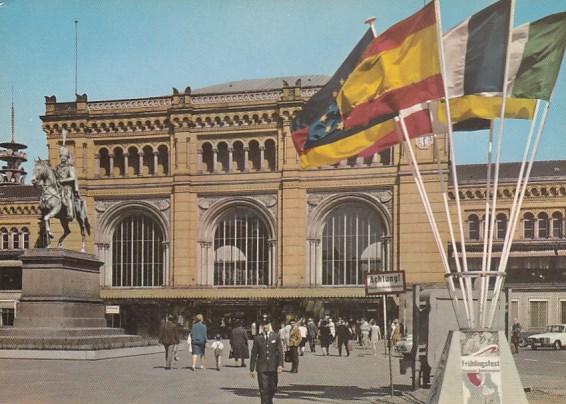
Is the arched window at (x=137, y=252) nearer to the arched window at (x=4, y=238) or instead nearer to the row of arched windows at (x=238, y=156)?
the row of arched windows at (x=238, y=156)

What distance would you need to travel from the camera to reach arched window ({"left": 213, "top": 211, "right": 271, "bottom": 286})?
2066 inches

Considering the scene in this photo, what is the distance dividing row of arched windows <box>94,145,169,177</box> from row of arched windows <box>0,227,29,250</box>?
9659 mm

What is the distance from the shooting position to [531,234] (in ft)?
177

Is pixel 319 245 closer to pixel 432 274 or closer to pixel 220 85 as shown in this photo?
pixel 432 274

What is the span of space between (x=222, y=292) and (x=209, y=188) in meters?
6.86

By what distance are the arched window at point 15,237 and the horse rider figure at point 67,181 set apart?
34600 mm

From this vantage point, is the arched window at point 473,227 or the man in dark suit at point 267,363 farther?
the arched window at point 473,227

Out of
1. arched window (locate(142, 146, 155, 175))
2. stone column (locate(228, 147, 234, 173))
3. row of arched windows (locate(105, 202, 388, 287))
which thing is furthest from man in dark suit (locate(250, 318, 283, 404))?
arched window (locate(142, 146, 155, 175))

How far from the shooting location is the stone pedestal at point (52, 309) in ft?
82.2

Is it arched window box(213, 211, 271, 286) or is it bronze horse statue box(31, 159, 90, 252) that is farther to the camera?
arched window box(213, 211, 271, 286)

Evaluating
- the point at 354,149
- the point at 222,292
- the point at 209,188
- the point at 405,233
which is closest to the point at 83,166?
the point at 209,188

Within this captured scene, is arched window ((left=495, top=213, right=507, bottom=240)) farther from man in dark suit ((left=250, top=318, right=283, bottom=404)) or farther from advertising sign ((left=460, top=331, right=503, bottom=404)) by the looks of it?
advertising sign ((left=460, top=331, right=503, bottom=404))

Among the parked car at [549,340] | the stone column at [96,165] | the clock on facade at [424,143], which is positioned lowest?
the parked car at [549,340]

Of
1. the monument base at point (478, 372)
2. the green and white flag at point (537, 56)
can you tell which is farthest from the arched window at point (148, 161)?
the monument base at point (478, 372)
